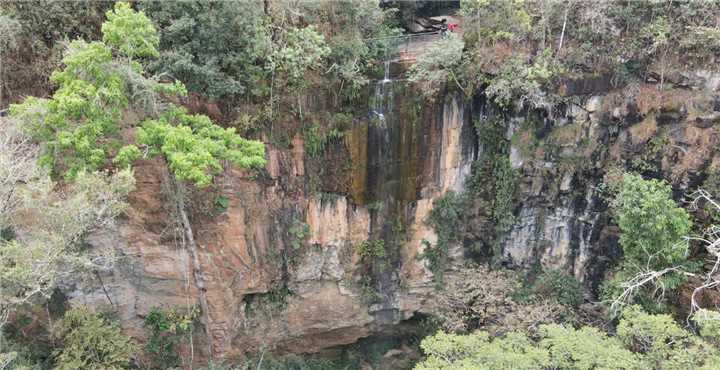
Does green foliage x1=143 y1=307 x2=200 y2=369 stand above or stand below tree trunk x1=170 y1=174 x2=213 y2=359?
below

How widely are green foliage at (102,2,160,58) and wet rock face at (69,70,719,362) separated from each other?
308 centimetres

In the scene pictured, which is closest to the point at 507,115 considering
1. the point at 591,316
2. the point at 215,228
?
the point at 591,316

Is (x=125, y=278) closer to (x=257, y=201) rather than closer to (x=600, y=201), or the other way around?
(x=257, y=201)

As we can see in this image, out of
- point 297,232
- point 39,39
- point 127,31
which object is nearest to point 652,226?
point 297,232

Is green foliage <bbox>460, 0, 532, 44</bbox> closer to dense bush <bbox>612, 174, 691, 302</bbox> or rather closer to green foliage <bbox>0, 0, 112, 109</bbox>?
dense bush <bbox>612, 174, 691, 302</bbox>

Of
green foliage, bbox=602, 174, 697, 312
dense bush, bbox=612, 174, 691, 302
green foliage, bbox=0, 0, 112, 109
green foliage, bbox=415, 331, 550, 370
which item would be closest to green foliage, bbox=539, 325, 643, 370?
green foliage, bbox=415, 331, 550, 370

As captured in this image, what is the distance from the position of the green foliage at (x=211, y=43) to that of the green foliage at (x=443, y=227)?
584 cm

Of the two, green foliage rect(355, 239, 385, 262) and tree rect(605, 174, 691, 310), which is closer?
tree rect(605, 174, 691, 310)

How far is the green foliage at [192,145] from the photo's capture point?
7.73m

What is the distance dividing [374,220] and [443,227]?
77.2 inches

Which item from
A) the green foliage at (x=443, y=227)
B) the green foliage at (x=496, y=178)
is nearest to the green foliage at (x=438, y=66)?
the green foliage at (x=496, y=178)

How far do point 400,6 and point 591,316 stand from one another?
36.8 feet

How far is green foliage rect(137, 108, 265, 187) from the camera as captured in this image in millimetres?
7734

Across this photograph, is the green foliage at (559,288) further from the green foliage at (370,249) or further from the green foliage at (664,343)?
the green foliage at (370,249)
